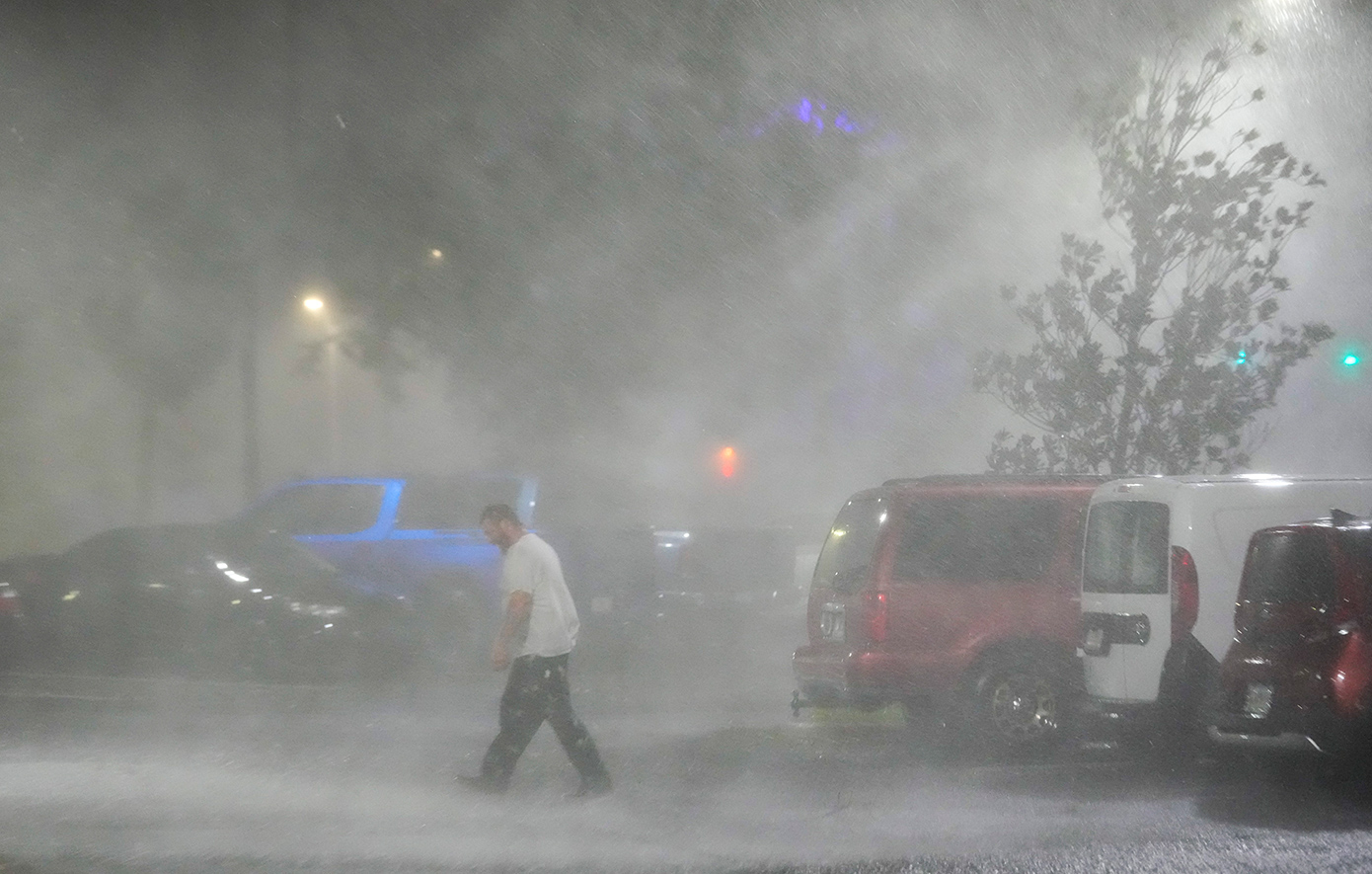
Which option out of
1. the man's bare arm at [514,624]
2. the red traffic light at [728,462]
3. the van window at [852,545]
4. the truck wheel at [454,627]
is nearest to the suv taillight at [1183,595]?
the van window at [852,545]

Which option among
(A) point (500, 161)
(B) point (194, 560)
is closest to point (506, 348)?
(A) point (500, 161)

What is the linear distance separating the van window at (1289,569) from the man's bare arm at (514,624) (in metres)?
3.11

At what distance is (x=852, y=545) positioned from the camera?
7.55 metres

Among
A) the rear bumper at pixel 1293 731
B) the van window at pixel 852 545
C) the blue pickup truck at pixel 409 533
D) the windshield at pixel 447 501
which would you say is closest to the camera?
the rear bumper at pixel 1293 731

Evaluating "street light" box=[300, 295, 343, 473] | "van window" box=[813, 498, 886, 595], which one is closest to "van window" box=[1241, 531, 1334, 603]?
"van window" box=[813, 498, 886, 595]

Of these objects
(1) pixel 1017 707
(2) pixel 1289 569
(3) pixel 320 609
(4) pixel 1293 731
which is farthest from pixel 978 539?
(3) pixel 320 609

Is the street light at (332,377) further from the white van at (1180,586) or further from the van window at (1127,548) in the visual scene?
the white van at (1180,586)

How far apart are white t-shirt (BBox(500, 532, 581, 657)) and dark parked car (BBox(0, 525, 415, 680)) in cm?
467

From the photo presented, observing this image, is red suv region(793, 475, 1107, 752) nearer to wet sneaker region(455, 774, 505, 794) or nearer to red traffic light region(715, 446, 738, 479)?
wet sneaker region(455, 774, 505, 794)

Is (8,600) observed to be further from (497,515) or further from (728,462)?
(728,462)

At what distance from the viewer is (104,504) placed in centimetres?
1447

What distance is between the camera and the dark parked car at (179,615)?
9.62 m

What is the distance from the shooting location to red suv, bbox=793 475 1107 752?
6.83 m

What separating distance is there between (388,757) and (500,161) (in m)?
10.7
